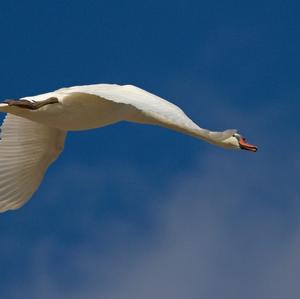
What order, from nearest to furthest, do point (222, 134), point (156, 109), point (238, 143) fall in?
1. point (222, 134)
2. point (156, 109)
3. point (238, 143)

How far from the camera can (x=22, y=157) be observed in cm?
2195

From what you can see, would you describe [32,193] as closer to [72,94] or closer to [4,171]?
[4,171]

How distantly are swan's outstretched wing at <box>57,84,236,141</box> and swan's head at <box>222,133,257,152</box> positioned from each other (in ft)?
4.52

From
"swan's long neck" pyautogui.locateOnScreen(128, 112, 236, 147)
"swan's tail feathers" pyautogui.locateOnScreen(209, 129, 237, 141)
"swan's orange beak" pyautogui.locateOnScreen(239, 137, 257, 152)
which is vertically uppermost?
"swan's orange beak" pyautogui.locateOnScreen(239, 137, 257, 152)

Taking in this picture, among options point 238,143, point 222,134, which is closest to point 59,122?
point 238,143

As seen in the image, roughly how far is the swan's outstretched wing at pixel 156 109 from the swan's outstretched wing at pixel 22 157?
11.5 ft

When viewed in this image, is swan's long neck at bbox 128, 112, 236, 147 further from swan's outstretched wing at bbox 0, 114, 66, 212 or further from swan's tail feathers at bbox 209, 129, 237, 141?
swan's outstretched wing at bbox 0, 114, 66, 212

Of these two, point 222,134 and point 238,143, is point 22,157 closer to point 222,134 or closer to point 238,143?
point 238,143

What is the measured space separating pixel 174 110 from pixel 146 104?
45 centimetres

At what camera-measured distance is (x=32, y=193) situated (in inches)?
864

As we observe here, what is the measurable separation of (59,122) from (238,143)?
8.58 feet

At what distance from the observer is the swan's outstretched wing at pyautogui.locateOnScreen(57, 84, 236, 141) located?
16.4 meters

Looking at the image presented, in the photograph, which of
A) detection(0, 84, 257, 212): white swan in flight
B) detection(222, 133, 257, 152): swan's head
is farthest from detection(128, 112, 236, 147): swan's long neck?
detection(222, 133, 257, 152): swan's head

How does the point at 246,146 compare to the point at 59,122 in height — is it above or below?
above
